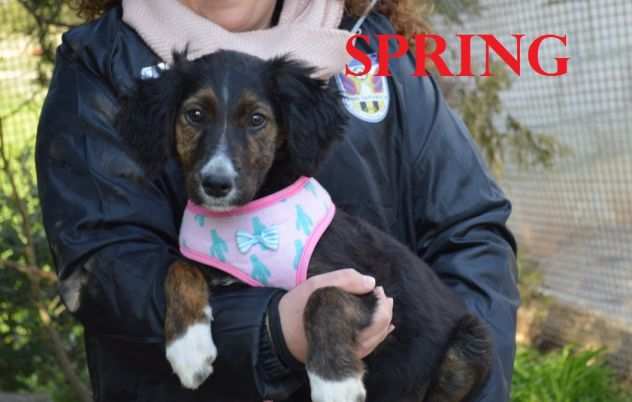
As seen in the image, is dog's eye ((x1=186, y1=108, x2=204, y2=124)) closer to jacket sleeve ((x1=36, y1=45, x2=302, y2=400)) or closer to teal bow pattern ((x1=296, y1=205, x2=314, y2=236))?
jacket sleeve ((x1=36, y1=45, x2=302, y2=400))

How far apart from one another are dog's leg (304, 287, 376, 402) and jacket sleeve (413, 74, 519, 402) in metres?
0.72

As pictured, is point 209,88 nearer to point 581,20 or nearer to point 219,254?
point 219,254

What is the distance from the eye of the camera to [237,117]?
3406 millimetres

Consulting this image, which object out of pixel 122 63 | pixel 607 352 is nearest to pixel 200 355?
pixel 122 63

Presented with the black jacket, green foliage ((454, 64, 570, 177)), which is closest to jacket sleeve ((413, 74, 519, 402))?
the black jacket

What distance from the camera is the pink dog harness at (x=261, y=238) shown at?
3.40 metres

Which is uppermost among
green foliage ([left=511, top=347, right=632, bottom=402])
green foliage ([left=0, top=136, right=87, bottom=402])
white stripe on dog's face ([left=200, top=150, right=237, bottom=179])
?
white stripe on dog's face ([left=200, top=150, right=237, bottom=179])

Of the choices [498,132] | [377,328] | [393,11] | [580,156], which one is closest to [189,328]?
[377,328]

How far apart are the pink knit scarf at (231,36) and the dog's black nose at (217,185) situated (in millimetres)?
629

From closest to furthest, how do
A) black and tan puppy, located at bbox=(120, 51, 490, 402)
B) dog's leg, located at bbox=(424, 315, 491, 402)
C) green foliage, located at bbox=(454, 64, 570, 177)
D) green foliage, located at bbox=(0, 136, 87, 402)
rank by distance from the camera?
black and tan puppy, located at bbox=(120, 51, 490, 402), dog's leg, located at bbox=(424, 315, 491, 402), green foliage, located at bbox=(0, 136, 87, 402), green foliage, located at bbox=(454, 64, 570, 177)

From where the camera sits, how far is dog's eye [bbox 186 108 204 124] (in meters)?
3.41

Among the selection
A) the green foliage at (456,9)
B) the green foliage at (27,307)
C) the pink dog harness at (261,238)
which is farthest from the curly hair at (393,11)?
the green foliage at (456,9)

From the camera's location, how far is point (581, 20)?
6.87m

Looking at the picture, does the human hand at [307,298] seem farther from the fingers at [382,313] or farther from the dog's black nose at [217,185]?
the dog's black nose at [217,185]
